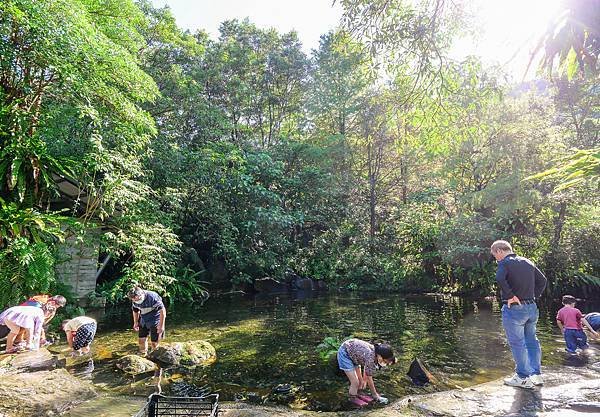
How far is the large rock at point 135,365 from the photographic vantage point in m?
6.86

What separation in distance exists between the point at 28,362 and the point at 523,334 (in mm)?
7459

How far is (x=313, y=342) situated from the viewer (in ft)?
31.0

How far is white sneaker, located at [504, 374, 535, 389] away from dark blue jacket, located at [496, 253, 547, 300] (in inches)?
44.2

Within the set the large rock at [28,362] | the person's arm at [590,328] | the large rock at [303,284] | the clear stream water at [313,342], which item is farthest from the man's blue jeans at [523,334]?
the large rock at [303,284]

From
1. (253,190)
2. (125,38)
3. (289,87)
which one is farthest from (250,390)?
(289,87)

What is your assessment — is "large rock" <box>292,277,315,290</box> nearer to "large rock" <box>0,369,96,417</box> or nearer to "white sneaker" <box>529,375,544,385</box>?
"large rock" <box>0,369,96,417</box>

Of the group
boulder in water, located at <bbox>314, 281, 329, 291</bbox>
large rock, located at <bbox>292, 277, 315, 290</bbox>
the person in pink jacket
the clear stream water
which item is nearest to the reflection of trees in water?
the clear stream water

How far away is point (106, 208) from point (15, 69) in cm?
409

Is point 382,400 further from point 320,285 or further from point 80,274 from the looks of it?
point 320,285

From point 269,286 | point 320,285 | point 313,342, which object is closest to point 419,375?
point 313,342

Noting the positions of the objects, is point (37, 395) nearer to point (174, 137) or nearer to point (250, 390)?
point (250, 390)

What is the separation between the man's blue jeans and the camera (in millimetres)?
5082

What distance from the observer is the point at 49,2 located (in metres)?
7.73

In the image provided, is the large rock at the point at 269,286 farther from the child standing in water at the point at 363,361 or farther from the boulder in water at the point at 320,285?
the child standing in water at the point at 363,361
